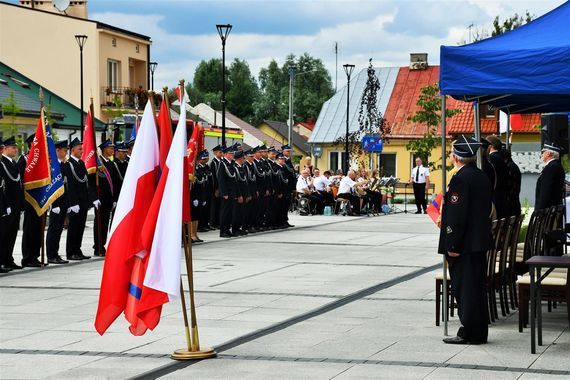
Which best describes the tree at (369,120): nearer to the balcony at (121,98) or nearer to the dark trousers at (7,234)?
the balcony at (121,98)

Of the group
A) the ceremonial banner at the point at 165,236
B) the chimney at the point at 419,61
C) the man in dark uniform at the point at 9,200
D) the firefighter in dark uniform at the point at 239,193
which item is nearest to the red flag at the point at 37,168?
the man in dark uniform at the point at 9,200

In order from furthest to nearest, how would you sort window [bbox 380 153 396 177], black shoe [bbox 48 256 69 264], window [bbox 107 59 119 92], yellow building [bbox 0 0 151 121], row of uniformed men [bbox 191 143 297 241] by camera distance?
1. window [bbox 380 153 396 177]
2. window [bbox 107 59 119 92]
3. yellow building [bbox 0 0 151 121]
4. row of uniformed men [bbox 191 143 297 241]
5. black shoe [bbox 48 256 69 264]

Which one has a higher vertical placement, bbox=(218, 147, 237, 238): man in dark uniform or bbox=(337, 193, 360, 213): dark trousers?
bbox=(218, 147, 237, 238): man in dark uniform

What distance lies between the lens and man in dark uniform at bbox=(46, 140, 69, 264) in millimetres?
19406

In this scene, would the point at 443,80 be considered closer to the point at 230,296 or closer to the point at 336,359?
the point at 336,359

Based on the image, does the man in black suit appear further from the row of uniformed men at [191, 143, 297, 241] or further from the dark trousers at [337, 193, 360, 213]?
the dark trousers at [337, 193, 360, 213]

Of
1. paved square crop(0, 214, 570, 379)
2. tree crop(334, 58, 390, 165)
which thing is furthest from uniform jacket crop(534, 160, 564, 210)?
tree crop(334, 58, 390, 165)

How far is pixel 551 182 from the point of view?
15469mm

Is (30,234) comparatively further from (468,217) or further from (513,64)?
(513,64)

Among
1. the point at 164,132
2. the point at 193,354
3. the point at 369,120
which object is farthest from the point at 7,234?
the point at 369,120

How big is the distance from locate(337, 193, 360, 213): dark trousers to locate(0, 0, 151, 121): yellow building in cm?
2274

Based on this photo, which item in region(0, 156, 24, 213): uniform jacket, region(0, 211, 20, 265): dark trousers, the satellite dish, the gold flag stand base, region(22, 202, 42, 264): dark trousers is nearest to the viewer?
the gold flag stand base

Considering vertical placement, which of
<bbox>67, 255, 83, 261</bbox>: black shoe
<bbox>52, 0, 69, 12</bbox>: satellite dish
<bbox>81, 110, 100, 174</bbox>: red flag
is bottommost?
<bbox>67, 255, 83, 261</bbox>: black shoe

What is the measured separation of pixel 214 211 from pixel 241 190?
2.24m
